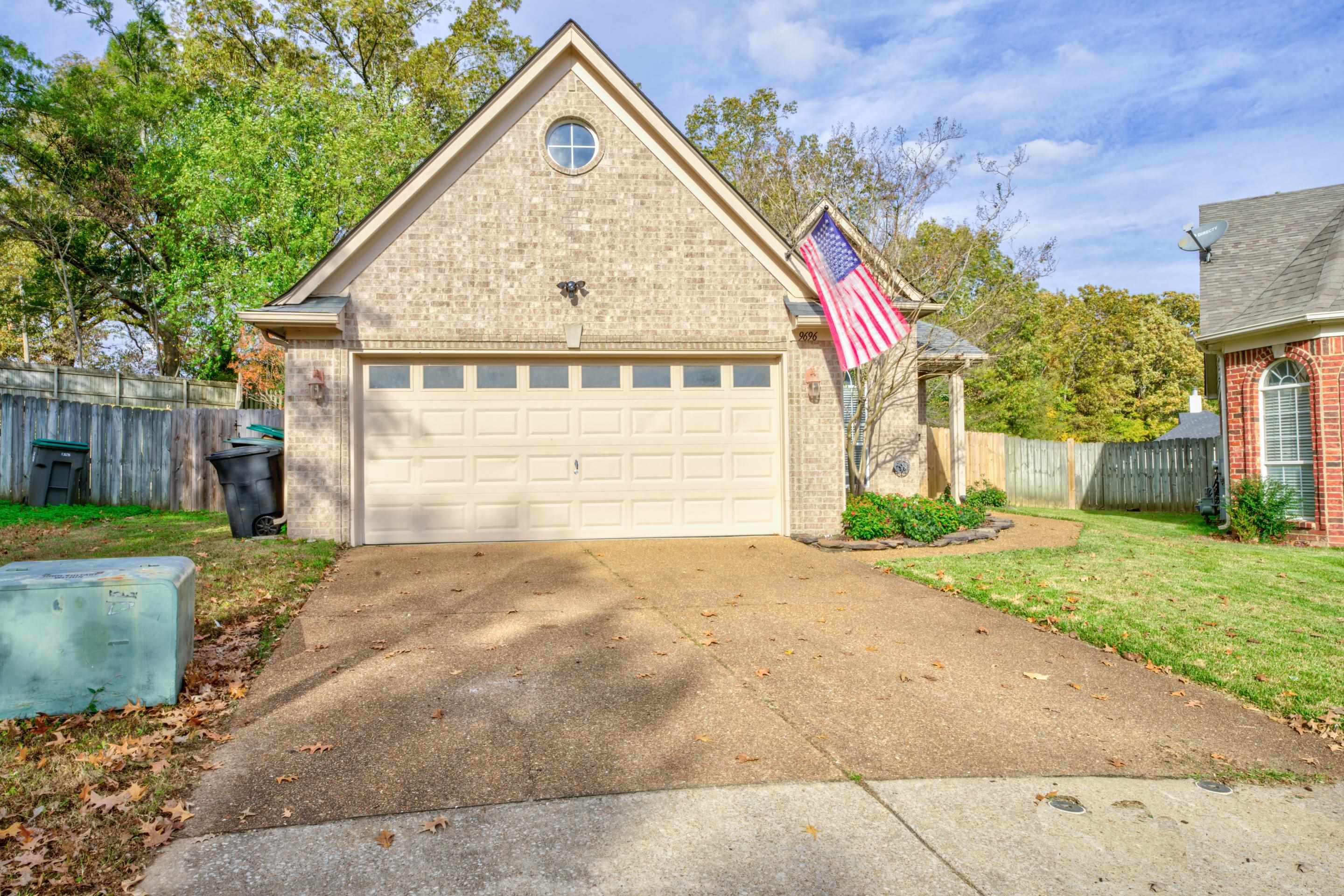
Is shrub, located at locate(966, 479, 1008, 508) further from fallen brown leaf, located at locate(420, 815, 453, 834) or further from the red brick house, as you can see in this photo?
fallen brown leaf, located at locate(420, 815, 453, 834)

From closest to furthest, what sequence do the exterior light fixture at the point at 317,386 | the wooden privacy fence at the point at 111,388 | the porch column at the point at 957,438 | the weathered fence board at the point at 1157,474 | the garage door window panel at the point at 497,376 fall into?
the exterior light fixture at the point at 317,386 → the garage door window panel at the point at 497,376 → the porch column at the point at 957,438 → the weathered fence board at the point at 1157,474 → the wooden privacy fence at the point at 111,388

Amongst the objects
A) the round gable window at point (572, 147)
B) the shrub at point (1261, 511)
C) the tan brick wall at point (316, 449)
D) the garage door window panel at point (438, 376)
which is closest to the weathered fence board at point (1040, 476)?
the shrub at point (1261, 511)

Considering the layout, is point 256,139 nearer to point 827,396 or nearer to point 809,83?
point 809,83

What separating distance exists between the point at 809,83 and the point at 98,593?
65.1 feet

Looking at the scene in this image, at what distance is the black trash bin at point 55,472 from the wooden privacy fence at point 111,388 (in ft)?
10.1

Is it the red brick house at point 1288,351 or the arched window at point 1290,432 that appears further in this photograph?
the arched window at point 1290,432

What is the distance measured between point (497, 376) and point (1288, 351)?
11433 millimetres

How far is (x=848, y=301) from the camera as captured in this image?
9961 mm

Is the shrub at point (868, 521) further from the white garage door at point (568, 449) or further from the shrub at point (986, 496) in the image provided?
the shrub at point (986, 496)

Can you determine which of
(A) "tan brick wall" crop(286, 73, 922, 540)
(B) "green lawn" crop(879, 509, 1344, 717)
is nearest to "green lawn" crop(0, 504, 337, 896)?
(A) "tan brick wall" crop(286, 73, 922, 540)

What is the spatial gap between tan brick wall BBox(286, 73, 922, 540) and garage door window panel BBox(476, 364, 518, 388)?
0.34 m

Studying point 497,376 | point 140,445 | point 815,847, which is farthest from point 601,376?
point 140,445

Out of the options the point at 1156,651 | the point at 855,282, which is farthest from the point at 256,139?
the point at 1156,651

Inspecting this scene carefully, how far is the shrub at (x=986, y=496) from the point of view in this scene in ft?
51.3
